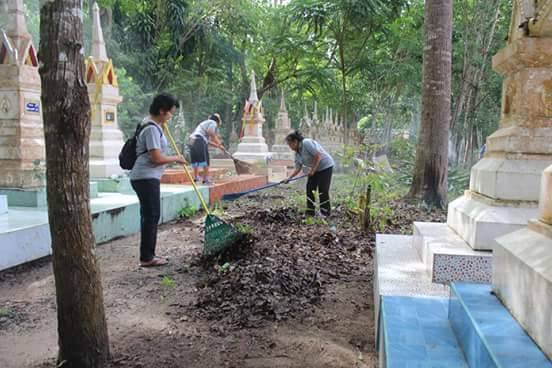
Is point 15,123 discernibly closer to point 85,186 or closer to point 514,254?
point 85,186

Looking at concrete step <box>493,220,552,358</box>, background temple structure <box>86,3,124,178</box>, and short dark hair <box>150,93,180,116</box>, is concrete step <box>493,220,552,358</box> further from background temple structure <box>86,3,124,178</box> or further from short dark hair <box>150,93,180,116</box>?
background temple structure <box>86,3,124,178</box>

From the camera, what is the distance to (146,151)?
3.93 metres

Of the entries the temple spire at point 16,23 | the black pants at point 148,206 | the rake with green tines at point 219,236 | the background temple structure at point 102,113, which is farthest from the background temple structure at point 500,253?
the background temple structure at point 102,113

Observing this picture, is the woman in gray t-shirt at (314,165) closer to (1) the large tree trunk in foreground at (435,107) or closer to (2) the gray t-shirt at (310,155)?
(2) the gray t-shirt at (310,155)

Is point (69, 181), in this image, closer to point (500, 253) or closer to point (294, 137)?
point (500, 253)

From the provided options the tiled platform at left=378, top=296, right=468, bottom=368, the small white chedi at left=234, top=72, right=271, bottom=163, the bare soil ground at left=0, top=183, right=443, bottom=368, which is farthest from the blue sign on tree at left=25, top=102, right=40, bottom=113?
the small white chedi at left=234, top=72, right=271, bottom=163

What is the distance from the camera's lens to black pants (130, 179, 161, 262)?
13.1 feet

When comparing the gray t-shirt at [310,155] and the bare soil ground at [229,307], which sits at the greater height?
the gray t-shirt at [310,155]

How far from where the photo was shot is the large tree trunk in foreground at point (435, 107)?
20.8ft

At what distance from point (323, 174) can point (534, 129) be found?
350 centimetres

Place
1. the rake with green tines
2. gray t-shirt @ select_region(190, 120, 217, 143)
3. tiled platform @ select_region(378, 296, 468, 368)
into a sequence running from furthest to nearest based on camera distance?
1. gray t-shirt @ select_region(190, 120, 217, 143)
2. the rake with green tines
3. tiled platform @ select_region(378, 296, 468, 368)

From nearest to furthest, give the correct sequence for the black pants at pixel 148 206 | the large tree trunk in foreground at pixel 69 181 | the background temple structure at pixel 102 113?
the large tree trunk in foreground at pixel 69 181 → the black pants at pixel 148 206 → the background temple structure at pixel 102 113

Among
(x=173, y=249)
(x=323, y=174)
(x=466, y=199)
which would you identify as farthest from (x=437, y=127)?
(x=173, y=249)

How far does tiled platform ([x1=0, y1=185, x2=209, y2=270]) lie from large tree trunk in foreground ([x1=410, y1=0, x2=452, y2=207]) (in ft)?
12.0
